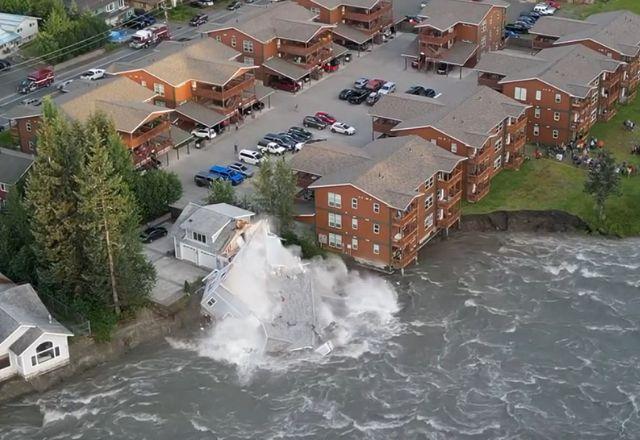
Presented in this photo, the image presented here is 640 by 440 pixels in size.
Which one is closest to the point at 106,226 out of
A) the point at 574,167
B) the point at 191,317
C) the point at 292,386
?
the point at 191,317

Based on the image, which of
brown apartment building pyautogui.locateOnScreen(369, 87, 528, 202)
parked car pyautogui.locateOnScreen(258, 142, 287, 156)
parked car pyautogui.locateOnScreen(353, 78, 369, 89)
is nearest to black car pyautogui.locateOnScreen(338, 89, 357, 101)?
parked car pyautogui.locateOnScreen(353, 78, 369, 89)

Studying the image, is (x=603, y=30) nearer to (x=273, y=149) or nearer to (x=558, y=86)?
(x=558, y=86)

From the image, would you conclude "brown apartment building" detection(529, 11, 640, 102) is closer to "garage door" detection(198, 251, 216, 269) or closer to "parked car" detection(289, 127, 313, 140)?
"parked car" detection(289, 127, 313, 140)

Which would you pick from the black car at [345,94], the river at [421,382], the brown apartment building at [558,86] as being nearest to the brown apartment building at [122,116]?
the black car at [345,94]

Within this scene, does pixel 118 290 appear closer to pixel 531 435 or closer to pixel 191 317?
pixel 191 317

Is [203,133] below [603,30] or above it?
below

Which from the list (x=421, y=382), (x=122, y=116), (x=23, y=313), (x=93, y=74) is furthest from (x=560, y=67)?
(x=23, y=313)
